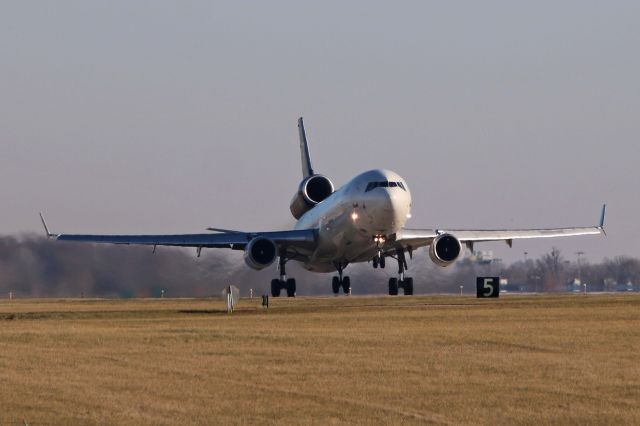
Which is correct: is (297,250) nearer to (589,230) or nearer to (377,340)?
(589,230)

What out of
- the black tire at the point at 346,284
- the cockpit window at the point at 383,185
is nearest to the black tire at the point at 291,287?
the black tire at the point at 346,284

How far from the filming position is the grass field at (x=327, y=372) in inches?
724

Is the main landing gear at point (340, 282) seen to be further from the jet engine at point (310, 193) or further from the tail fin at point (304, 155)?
the tail fin at point (304, 155)

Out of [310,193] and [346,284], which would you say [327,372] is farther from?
[310,193]

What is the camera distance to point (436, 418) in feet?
58.2

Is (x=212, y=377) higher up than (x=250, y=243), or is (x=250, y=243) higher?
(x=250, y=243)

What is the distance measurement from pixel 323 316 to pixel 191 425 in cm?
2686

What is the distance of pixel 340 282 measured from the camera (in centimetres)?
7612

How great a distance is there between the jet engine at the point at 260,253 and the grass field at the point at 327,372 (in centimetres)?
2926

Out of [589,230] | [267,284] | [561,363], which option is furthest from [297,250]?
[561,363]

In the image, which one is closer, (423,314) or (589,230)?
(423,314)

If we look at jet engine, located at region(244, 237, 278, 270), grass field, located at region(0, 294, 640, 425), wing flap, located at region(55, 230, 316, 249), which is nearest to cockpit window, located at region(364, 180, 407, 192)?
jet engine, located at region(244, 237, 278, 270)

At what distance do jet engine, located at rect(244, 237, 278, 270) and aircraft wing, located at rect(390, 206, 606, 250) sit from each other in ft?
21.9

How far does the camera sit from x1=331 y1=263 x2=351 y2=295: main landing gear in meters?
73.5
